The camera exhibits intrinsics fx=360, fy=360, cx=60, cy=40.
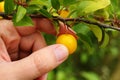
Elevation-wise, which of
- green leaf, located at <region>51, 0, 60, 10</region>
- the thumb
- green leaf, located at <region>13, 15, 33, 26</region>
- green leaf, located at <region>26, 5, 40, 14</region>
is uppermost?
green leaf, located at <region>51, 0, 60, 10</region>

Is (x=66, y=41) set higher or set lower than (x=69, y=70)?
higher

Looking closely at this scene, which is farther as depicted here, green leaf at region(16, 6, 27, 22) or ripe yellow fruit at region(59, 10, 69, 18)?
ripe yellow fruit at region(59, 10, 69, 18)

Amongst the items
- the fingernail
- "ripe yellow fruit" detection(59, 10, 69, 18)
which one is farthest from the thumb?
"ripe yellow fruit" detection(59, 10, 69, 18)

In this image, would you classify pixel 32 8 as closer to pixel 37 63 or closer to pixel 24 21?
pixel 24 21

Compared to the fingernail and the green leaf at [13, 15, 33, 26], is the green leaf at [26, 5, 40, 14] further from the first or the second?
the fingernail

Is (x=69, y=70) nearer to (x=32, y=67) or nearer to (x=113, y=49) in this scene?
(x=113, y=49)

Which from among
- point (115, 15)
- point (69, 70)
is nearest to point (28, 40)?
point (115, 15)

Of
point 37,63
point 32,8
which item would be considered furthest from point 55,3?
point 37,63
